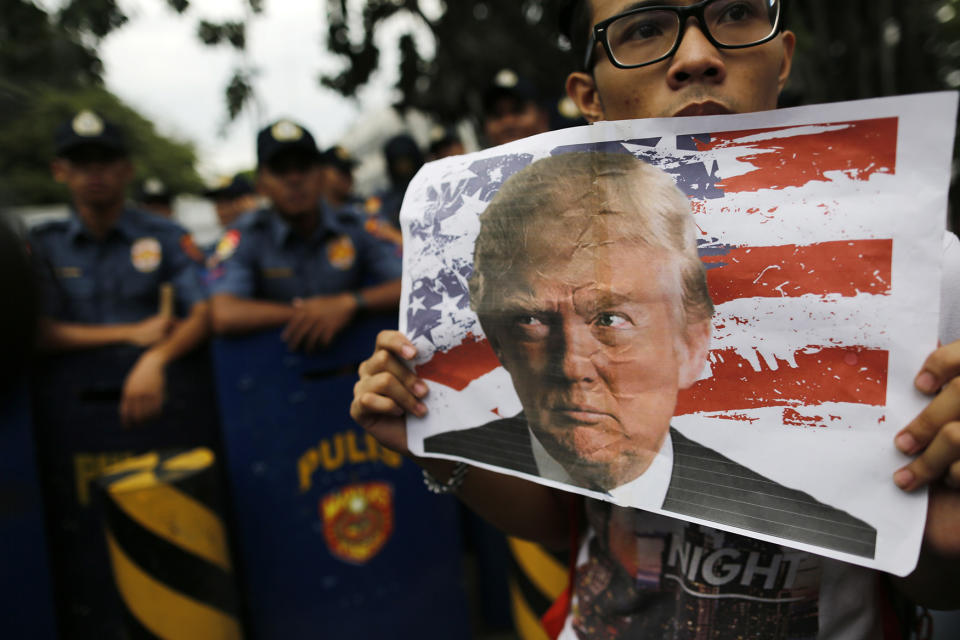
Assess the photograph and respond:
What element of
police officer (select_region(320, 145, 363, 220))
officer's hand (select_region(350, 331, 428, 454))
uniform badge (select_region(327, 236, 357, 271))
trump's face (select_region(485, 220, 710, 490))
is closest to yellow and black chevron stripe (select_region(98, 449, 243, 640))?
uniform badge (select_region(327, 236, 357, 271))

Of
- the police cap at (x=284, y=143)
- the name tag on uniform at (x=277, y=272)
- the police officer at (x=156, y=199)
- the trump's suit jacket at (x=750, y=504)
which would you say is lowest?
the trump's suit jacket at (x=750, y=504)

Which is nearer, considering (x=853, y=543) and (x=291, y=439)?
(x=853, y=543)

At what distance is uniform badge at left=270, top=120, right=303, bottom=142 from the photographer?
9.53 feet

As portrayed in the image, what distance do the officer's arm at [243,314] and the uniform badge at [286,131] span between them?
0.93 meters

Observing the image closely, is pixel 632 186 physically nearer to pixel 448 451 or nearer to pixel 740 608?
pixel 448 451

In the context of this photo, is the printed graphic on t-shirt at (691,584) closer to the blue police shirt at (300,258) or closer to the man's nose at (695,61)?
the man's nose at (695,61)

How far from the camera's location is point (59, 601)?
8.55 ft

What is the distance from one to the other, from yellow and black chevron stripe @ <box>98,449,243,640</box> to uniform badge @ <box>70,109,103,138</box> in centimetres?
198

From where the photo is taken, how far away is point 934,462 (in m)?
0.63

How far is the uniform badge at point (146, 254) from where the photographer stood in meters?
3.07

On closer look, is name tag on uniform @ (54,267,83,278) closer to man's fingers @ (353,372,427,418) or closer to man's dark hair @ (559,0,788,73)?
man's fingers @ (353,372,427,418)

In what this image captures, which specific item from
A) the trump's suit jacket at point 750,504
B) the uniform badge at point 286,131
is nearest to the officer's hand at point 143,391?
the uniform badge at point 286,131

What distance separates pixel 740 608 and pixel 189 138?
153 ft

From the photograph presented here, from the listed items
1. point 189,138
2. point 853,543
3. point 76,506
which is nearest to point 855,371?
point 853,543
